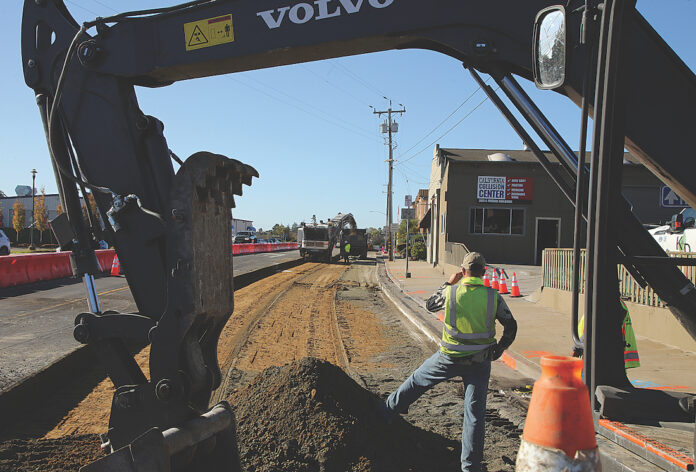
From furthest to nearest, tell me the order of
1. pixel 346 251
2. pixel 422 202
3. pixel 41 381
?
pixel 422 202, pixel 346 251, pixel 41 381

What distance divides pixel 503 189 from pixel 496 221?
187cm

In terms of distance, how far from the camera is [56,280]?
17891 millimetres

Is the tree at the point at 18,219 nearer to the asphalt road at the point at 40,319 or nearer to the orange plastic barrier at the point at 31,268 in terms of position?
the orange plastic barrier at the point at 31,268

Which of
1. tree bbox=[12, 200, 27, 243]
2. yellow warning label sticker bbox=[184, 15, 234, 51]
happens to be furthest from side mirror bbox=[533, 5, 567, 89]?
tree bbox=[12, 200, 27, 243]

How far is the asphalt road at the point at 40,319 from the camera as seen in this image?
22.7 ft

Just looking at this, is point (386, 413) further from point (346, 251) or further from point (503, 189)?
point (346, 251)

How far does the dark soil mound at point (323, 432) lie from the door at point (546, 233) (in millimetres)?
27502

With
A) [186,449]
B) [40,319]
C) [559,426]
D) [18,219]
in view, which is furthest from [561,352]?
[18,219]

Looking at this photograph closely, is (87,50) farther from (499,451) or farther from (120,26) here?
(499,451)

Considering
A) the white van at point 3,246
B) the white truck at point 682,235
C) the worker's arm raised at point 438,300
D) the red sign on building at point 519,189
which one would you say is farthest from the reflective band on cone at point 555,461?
the white van at point 3,246

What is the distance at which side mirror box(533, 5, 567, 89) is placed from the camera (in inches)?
106

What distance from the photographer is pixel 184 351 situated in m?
2.98

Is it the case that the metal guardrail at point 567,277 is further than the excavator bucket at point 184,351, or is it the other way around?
the metal guardrail at point 567,277

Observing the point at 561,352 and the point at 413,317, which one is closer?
the point at 561,352
